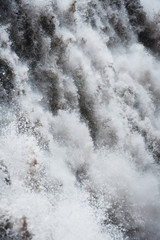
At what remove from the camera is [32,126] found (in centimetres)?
354

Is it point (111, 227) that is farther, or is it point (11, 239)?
point (111, 227)

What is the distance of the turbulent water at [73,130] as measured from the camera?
3.15 metres

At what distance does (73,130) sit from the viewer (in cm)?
391

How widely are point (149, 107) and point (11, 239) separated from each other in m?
3.14

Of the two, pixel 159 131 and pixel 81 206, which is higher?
pixel 159 131

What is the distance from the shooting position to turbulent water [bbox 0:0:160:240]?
315 centimetres

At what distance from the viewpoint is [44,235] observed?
115 inches

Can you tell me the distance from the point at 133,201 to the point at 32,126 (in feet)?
5.38

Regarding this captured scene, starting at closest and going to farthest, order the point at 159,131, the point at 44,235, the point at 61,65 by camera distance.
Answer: the point at 44,235 → the point at 61,65 → the point at 159,131

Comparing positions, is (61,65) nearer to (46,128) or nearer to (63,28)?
(63,28)

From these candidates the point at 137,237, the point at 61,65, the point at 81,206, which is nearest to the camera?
the point at 81,206

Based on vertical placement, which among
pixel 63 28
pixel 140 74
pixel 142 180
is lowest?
pixel 142 180

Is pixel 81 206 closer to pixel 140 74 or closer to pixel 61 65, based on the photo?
Answer: pixel 61 65

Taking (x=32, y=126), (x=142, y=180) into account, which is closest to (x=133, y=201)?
(x=142, y=180)
